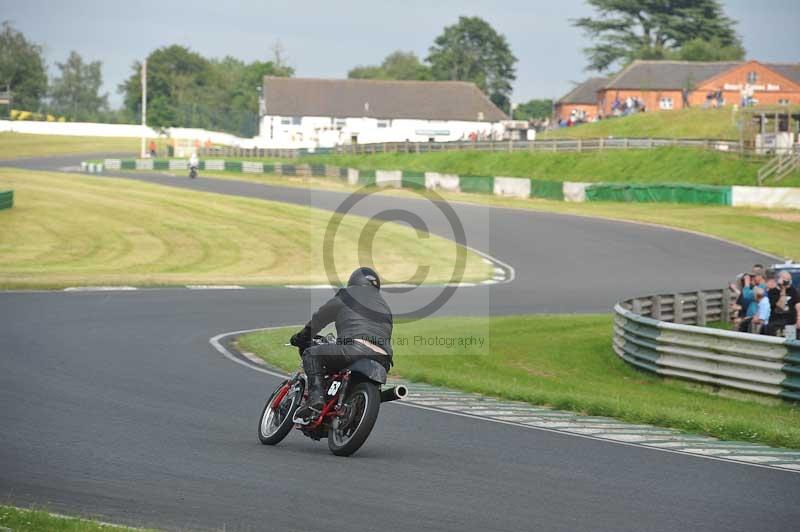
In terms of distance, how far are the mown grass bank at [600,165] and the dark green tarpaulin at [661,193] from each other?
4.13 meters

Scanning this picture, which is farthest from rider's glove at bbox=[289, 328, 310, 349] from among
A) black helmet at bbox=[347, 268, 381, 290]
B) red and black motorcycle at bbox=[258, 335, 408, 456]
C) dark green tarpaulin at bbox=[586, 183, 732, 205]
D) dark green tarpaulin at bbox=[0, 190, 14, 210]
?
dark green tarpaulin at bbox=[586, 183, 732, 205]

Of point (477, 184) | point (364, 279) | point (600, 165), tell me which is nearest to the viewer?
point (364, 279)

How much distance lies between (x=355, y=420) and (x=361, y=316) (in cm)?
91

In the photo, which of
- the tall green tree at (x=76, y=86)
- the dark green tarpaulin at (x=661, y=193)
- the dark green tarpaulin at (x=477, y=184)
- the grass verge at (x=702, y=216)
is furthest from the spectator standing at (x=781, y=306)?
the tall green tree at (x=76, y=86)

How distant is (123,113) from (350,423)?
17446cm

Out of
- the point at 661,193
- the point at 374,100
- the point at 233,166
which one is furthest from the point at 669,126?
the point at 374,100

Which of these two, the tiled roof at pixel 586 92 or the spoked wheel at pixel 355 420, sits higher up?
the tiled roof at pixel 586 92

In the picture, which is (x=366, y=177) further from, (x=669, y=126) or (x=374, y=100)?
(x=374, y=100)

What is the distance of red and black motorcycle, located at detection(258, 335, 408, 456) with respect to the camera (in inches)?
362

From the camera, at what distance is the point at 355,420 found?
9.37 meters

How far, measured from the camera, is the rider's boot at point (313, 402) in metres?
9.65

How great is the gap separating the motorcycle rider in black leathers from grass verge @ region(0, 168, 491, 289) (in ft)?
66.6

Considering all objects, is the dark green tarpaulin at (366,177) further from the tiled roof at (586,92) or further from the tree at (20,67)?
the tiled roof at (586,92)

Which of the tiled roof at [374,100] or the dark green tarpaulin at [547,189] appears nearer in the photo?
the dark green tarpaulin at [547,189]
